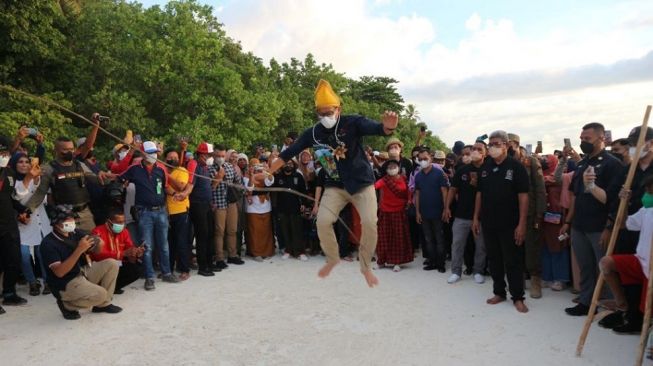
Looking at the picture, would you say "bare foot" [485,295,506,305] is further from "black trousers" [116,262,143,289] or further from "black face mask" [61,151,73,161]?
"black face mask" [61,151,73,161]

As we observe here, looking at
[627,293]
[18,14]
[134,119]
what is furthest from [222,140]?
[627,293]

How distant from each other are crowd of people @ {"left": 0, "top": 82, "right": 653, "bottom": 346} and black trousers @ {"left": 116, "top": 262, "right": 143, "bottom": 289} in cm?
2

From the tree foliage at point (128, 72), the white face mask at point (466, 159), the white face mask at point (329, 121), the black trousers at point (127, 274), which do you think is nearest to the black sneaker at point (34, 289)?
the black trousers at point (127, 274)

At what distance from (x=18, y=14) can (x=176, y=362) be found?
728 inches

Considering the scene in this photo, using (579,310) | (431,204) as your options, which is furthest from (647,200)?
(431,204)

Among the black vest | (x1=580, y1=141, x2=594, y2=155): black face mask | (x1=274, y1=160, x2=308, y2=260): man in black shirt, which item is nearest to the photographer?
(x1=580, y1=141, x2=594, y2=155): black face mask

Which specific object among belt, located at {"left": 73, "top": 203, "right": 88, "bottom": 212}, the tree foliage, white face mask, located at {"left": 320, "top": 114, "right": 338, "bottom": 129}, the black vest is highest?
the tree foliage

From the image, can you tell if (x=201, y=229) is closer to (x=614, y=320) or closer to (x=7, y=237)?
(x=7, y=237)

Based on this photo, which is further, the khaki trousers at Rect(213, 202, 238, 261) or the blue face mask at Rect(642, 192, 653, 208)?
the khaki trousers at Rect(213, 202, 238, 261)

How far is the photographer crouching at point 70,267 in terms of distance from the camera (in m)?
6.08

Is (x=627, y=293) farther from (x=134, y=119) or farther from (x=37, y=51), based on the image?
(x=37, y=51)

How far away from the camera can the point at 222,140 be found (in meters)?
22.2

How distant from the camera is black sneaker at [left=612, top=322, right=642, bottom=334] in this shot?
5.30 metres

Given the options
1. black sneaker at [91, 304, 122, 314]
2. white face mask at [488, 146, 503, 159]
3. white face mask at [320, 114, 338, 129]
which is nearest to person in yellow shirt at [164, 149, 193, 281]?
black sneaker at [91, 304, 122, 314]
